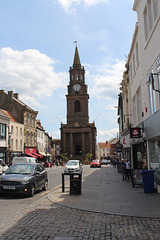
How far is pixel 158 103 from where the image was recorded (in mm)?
10969

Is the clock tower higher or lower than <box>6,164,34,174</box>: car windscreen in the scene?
higher

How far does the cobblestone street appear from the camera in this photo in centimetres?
536

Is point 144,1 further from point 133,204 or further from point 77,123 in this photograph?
point 77,123

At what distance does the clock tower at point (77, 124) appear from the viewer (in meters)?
84.2

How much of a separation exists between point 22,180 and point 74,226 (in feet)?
16.2

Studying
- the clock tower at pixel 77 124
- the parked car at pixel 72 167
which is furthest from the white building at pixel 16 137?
the clock tower at pixel 77 124

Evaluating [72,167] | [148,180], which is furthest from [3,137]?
[148,180]

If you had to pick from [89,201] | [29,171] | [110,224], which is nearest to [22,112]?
[29,171]

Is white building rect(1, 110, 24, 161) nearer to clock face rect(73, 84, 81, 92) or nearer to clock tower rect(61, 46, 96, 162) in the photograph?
clock tower rect(61, 46, 96, 162)

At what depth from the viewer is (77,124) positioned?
84438mm

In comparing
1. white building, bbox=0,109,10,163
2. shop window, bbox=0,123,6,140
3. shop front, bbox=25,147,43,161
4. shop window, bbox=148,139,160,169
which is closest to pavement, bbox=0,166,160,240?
shop window, bbox=148,139,160,169

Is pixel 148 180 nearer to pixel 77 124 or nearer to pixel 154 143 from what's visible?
pixel 154 143

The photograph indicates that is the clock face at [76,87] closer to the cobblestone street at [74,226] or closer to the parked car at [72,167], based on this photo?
the parked car at [72,167]

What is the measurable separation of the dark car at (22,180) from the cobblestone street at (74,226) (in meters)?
2.74
